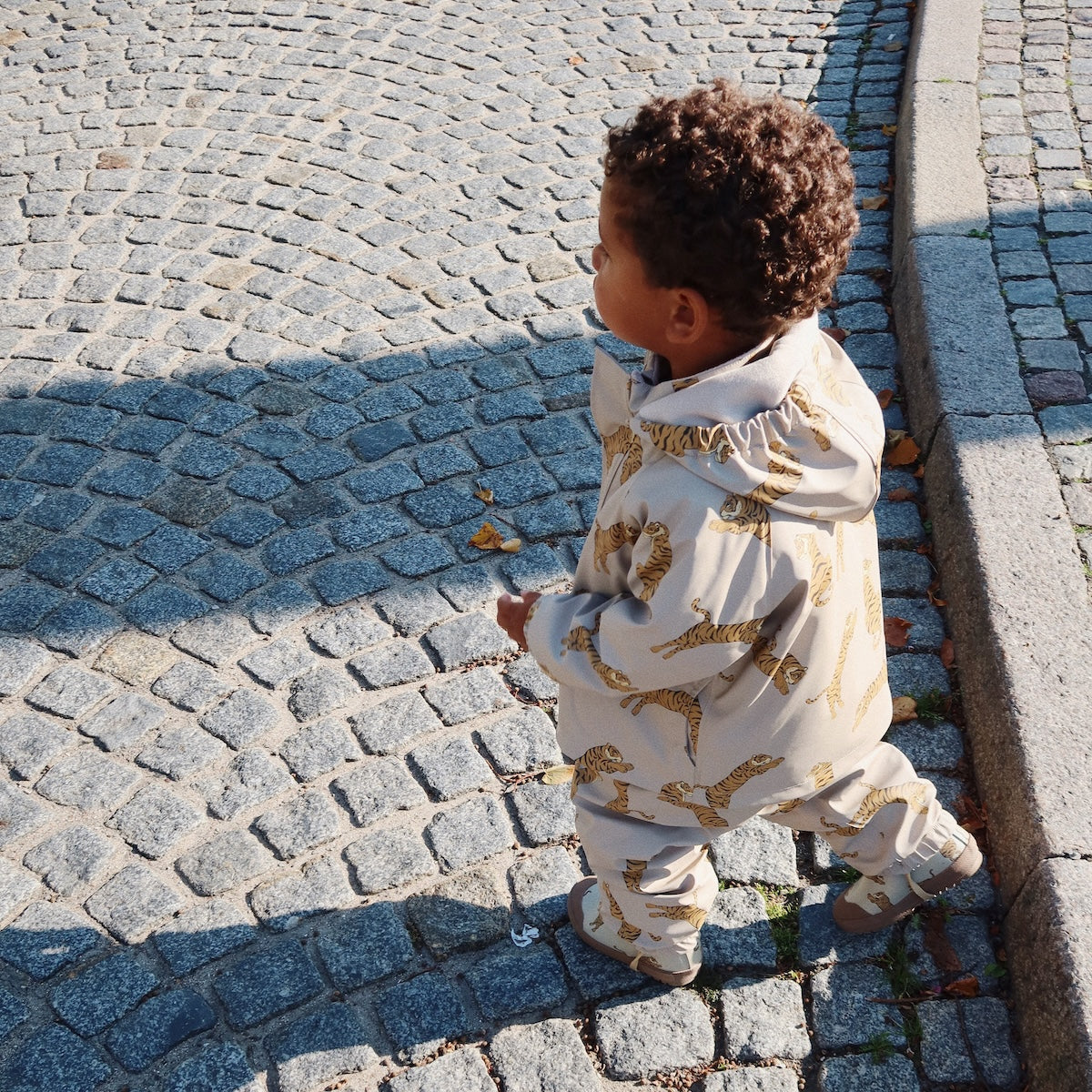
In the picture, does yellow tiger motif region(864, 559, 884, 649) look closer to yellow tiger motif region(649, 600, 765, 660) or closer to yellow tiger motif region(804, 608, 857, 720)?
yellow tiger motif region(804, 608, 857, 720)

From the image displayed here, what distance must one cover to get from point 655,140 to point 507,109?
15.1 feet

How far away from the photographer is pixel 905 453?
3.71 meters

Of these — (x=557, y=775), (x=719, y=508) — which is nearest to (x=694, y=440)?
(x=719, y=508)

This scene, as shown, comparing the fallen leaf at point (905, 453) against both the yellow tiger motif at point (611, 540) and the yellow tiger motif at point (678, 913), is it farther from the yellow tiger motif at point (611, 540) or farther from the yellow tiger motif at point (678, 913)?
the yellow tiger motif at point (611, 540)

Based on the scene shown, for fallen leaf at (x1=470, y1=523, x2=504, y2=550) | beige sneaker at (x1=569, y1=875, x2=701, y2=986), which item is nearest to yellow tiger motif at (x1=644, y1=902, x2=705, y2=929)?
beige sneaker at (x1=569, y1=875, x2=701, y2=986)

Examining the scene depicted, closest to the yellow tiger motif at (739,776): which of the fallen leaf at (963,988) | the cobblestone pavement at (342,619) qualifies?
the cobblestone pavement at (342,619)

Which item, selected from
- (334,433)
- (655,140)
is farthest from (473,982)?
(334,433)

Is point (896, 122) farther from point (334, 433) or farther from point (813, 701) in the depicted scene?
point (813, 701)

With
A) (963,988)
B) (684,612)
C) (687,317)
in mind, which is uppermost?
(687,317)

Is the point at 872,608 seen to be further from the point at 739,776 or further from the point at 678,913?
the point at 678,913

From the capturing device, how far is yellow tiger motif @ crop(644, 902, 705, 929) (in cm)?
218

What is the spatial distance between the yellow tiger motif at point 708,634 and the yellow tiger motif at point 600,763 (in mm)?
339

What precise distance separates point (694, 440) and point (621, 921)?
1067 millimetres

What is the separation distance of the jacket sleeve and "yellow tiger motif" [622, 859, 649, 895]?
43 centimetres
